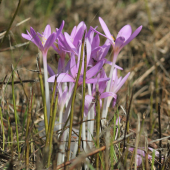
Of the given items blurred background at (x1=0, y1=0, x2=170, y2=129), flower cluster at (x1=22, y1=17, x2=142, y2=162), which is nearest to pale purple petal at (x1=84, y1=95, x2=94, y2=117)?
flower cluster at (x1=22, y1=17, x2=142, y2=162)

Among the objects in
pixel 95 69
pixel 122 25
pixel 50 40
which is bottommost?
pixel 95 69

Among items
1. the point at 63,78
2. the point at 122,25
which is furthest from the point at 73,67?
the point at 122,25

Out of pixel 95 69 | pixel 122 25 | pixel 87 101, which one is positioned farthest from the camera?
pixel 122 25

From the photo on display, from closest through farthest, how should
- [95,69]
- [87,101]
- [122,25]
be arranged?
[95,69], [87,101], [122,25]

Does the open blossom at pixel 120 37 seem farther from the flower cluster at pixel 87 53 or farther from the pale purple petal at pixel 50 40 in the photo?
the pale purple petal at pixel 50 40

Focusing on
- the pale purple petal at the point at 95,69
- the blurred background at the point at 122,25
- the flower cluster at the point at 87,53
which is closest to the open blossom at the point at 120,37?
the flower cluster at the point at 87,53

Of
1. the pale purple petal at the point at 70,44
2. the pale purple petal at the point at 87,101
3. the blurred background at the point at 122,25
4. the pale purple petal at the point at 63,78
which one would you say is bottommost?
the pale purple petal at the point at 87,101

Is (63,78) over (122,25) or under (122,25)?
under

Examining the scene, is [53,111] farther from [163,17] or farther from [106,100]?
[163,17]

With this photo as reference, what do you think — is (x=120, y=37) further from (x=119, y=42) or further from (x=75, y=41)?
(x=75, y=41)
